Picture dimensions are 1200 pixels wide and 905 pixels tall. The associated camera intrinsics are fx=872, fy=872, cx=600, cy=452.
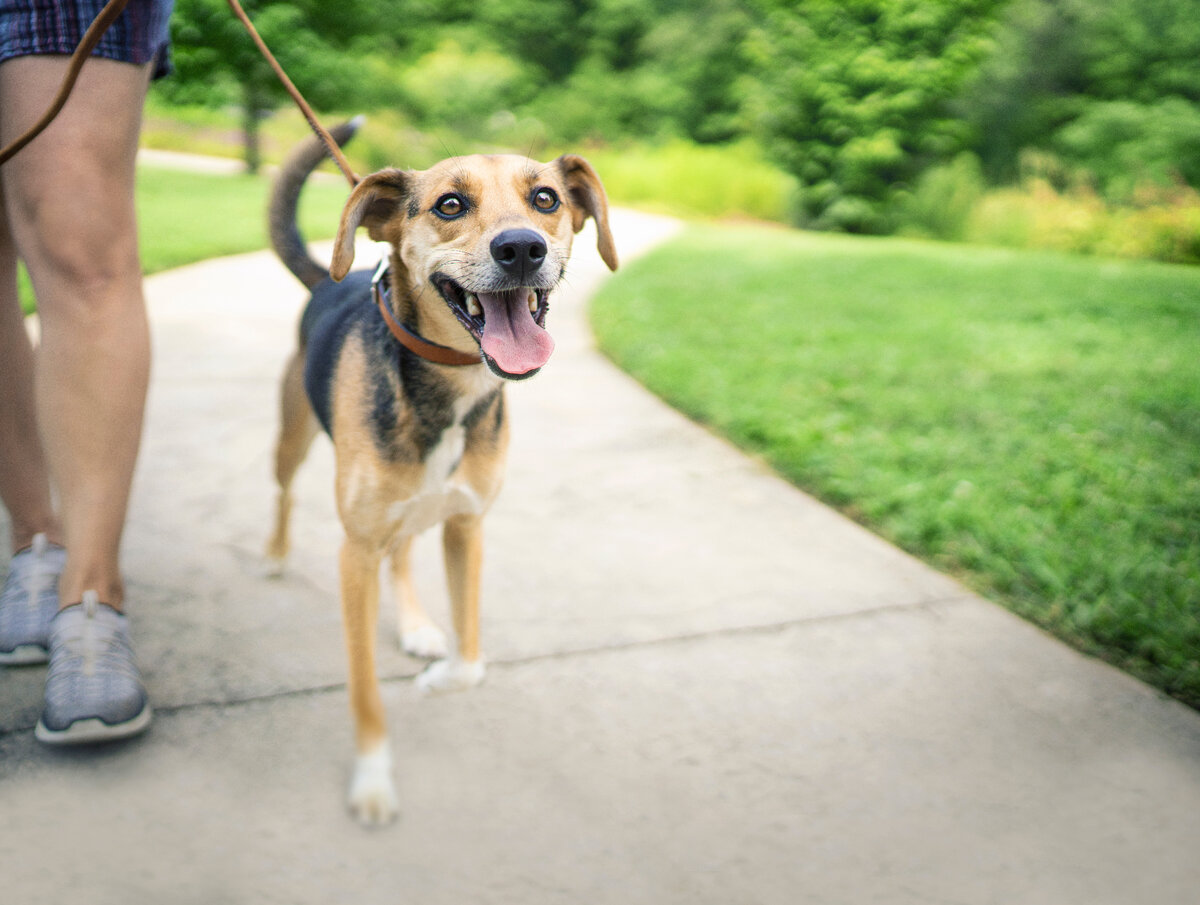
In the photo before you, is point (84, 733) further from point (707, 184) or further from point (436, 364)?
point (707, 184)

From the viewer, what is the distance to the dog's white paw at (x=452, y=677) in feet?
7.50

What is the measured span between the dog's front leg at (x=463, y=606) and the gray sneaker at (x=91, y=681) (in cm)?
69

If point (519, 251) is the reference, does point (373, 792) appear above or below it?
below

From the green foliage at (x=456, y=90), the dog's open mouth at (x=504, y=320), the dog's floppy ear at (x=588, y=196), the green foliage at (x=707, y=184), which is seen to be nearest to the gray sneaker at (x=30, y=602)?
the dog's open mouth at (x=504, y=320)

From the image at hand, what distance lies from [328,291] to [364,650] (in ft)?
3.87

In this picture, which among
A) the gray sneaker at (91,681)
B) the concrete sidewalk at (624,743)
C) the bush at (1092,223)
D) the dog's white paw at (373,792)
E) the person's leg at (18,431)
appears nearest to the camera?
the concrete sidewalk at (624,743)

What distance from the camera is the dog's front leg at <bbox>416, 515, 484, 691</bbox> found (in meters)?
2.27

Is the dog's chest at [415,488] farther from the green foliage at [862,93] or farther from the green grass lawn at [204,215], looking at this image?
the green foliage at [862,93]

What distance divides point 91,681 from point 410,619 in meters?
0.83

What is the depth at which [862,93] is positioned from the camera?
63.8 ft

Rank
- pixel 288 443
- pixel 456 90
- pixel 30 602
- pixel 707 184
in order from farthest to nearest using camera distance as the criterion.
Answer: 1. pixel 456 90
2. pixel 707 184
3. pixel 288 443
4. pixel 30 602

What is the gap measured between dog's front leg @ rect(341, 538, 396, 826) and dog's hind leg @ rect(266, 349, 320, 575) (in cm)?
82

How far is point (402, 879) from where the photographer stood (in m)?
1.68

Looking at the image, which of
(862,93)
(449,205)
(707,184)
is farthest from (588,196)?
(862,93)
